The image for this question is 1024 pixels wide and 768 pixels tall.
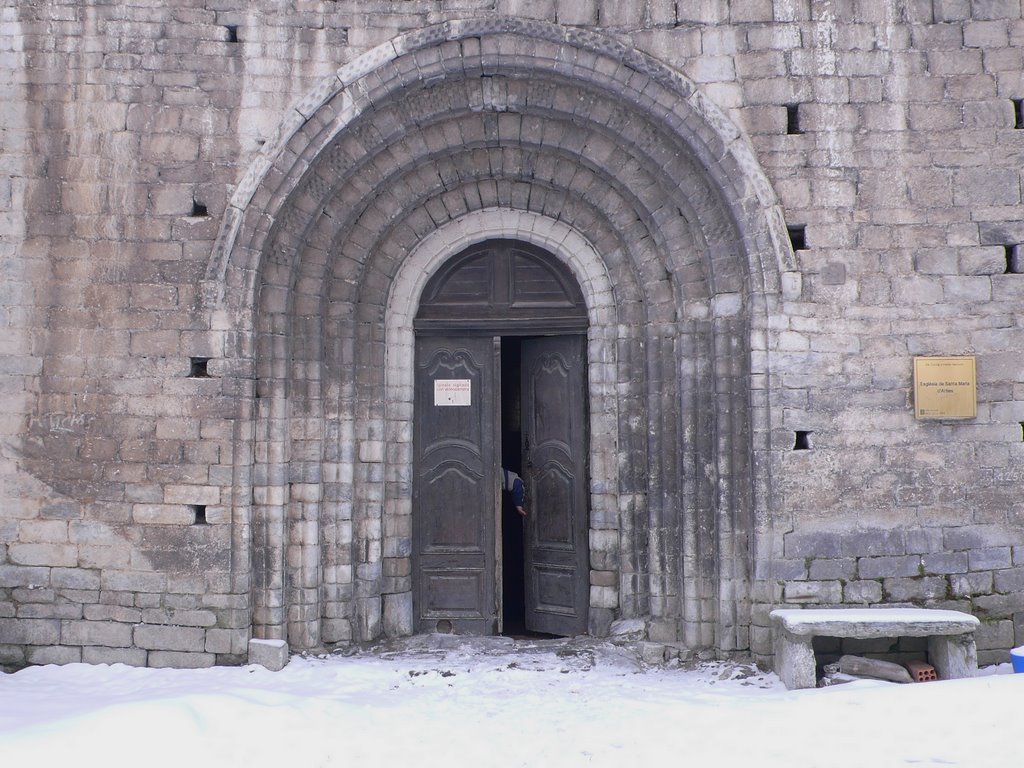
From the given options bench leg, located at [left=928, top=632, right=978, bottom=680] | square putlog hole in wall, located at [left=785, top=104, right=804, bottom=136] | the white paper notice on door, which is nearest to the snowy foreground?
bench leg, located at [left=928, top=632, right=978, bottom=680]

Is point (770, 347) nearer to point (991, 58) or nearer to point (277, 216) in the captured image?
point (991, 58)

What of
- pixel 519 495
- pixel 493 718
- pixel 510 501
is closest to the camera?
pixel 493 718

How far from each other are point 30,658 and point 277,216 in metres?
3.25

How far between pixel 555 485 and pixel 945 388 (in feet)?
8.83

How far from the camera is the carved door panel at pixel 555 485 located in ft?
19.1

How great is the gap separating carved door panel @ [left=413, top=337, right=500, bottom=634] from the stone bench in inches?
84.8

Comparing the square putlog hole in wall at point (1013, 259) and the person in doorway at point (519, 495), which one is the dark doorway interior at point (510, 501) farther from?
the square putlog hole in wall at point (1013, 259)

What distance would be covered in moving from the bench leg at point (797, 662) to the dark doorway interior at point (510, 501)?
7.63 ft

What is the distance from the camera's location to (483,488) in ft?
19.3

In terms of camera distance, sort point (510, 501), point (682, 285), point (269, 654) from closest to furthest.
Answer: point (269, 654)
point (682, 285)
point (510, 501)

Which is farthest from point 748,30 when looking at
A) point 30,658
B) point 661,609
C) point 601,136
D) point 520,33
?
point 30,658

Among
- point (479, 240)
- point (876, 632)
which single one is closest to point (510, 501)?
point (479, 240)

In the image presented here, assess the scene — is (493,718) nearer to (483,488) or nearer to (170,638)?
(483,488)

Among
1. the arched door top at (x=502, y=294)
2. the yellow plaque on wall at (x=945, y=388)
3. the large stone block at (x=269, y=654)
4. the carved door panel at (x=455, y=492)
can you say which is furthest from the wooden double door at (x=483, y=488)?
the yellow plaque on wall at (x=945, y=388)
